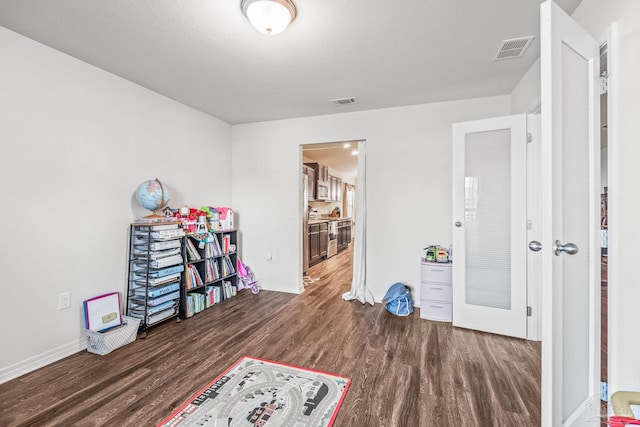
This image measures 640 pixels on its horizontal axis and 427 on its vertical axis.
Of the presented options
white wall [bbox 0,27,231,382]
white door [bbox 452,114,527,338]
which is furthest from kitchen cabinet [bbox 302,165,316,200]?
white door [bbox 452,114,527,338]

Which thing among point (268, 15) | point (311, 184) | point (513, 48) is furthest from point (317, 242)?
point (268, 15)

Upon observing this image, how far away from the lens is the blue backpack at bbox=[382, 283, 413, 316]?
3.19m

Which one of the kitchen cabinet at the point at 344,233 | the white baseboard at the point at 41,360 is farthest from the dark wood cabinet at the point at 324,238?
the white baseboard at the point at 41,360

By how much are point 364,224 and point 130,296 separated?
9.00 feet

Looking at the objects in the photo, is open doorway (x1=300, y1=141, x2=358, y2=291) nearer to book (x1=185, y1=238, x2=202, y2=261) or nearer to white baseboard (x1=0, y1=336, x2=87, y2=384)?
book (x1=185, y1=238, x2=202, y2=261)

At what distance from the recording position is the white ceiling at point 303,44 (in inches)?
70.6

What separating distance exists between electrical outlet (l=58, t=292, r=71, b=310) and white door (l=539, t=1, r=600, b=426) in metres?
3.28

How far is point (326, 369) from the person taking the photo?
6.86 feet

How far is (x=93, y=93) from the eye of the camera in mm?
2531

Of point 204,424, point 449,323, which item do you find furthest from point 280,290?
point 204,424

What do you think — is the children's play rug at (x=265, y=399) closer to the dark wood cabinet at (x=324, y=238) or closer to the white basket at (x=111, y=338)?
the white basket at (x=111, y=338)

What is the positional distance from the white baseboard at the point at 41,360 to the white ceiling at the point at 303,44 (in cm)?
243

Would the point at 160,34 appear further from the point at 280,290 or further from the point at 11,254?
the point at 280,290

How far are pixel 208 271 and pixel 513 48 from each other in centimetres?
375
